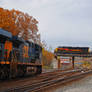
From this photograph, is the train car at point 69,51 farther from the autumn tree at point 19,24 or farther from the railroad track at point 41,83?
the railroad track at point 41,83

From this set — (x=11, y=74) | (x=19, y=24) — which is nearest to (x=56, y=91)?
(x=11, y=74)

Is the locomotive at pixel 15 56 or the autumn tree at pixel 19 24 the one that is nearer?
the locomotive at pixel 15 56

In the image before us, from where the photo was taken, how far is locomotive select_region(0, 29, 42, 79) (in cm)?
972

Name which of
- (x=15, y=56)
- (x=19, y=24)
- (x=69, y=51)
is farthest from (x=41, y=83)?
(x=69, y=51)

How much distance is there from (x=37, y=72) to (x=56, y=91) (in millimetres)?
7459

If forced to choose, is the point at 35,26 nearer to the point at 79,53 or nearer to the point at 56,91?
the point at 79,53

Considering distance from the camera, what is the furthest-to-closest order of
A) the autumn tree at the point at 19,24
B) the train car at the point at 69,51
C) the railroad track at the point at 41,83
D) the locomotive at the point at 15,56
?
the train car at the point at 69,51 → the autumn tree at the point at 19,24 → the locomotive at the point at 15,56 → the railroad track at the point at 41,83

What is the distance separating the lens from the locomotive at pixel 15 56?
31.9 feet

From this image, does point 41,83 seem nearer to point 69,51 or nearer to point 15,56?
point 15,56

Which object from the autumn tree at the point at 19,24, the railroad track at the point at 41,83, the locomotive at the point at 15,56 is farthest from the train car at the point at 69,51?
the railroad track at the point at 41,83

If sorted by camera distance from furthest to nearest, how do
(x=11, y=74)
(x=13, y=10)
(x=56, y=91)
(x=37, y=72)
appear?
(x=13, y=10) < (x=37, y=72) < (x=11, y=74) < (x=56, y=91)

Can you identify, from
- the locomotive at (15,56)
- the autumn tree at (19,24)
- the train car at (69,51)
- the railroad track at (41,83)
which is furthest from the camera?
the train car at (69,51)

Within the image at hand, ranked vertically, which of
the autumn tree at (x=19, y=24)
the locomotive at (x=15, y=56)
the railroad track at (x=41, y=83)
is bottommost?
the railroad track at (x=41, y=83)

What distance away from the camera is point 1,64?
9484 mm
